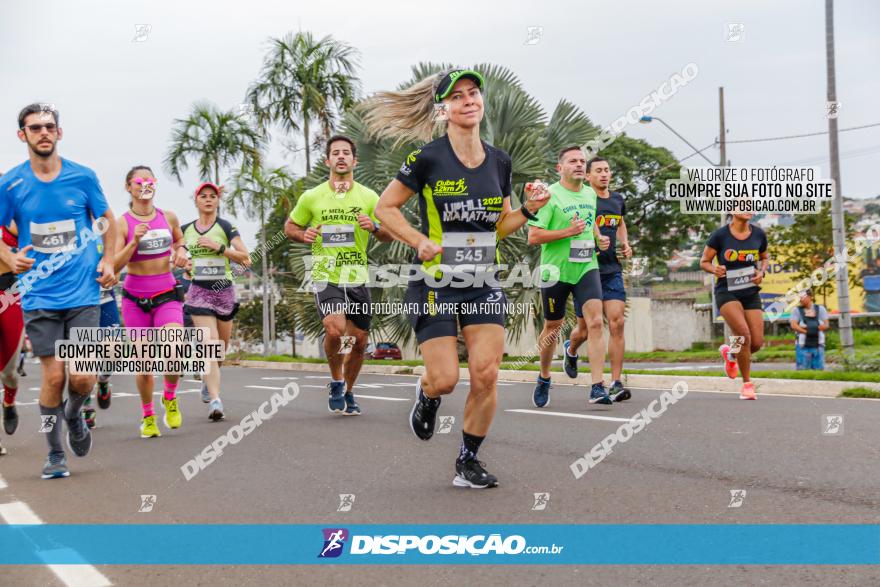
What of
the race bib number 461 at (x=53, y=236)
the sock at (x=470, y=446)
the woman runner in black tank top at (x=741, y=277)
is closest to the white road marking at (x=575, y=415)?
the woman runner in black tank top at (x=741, y=277)

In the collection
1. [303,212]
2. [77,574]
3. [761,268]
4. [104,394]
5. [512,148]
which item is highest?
[512,148]

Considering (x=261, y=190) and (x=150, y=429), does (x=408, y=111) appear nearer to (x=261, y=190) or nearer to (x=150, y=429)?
(x=150, y=429)

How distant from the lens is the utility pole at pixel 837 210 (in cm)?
1396

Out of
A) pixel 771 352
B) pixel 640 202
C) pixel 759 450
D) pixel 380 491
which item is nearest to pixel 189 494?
pixel 380 491

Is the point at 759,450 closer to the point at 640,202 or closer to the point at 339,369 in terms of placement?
the point at 339,369

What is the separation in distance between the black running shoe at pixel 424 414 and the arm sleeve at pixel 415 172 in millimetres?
1183

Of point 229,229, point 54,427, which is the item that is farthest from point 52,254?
point 229,229

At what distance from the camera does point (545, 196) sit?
17.3ft

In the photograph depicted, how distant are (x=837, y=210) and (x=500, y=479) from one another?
1066 centimetres

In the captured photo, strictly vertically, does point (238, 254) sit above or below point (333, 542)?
above

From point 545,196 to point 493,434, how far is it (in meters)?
2.87

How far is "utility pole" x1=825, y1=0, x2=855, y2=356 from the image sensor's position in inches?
550

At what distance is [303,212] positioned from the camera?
9.37 m

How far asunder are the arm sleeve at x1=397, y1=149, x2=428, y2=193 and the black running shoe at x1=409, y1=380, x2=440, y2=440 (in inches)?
46.6
